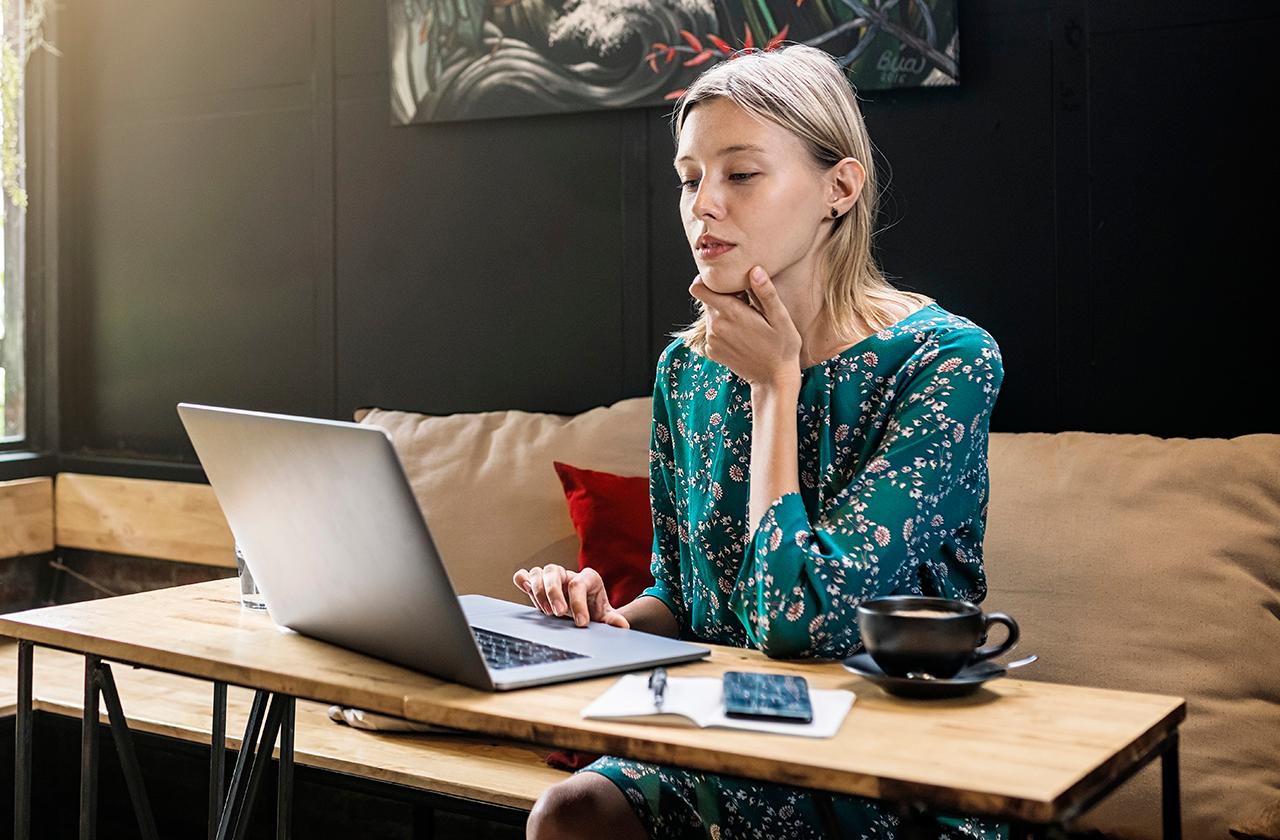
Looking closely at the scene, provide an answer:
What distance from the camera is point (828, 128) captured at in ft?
5.57

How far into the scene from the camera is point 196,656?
4.63 ft

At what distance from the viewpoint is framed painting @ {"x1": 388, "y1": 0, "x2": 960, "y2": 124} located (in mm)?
2586

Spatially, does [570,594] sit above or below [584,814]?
above

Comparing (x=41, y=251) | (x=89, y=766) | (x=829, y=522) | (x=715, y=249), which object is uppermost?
(x=41, y=251)

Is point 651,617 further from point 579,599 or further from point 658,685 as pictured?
point 658,685

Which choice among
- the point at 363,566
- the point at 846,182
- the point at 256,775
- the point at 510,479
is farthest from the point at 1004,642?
the point at 510,479

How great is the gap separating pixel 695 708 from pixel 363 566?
0.36m

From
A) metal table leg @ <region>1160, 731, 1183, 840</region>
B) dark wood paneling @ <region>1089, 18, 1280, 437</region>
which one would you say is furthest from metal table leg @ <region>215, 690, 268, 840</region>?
dark wood paneling @ <region>1089, 18, 1280, 437</region>

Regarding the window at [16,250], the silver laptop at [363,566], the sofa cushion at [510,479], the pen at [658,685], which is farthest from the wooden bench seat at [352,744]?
the window at [16,250]

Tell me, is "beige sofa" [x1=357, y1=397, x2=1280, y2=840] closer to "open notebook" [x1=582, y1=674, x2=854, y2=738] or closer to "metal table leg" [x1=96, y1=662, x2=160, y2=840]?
A: "open notebook" [x1=582, y1=674, x2=854, y2=738]

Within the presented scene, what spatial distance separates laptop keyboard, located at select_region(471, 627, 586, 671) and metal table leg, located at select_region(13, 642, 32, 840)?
1.88 ft

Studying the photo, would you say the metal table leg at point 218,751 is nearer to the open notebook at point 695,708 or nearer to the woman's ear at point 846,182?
the open notebook at point 695,708

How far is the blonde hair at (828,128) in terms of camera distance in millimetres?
1657

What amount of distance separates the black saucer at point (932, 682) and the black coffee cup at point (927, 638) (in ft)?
0.04
